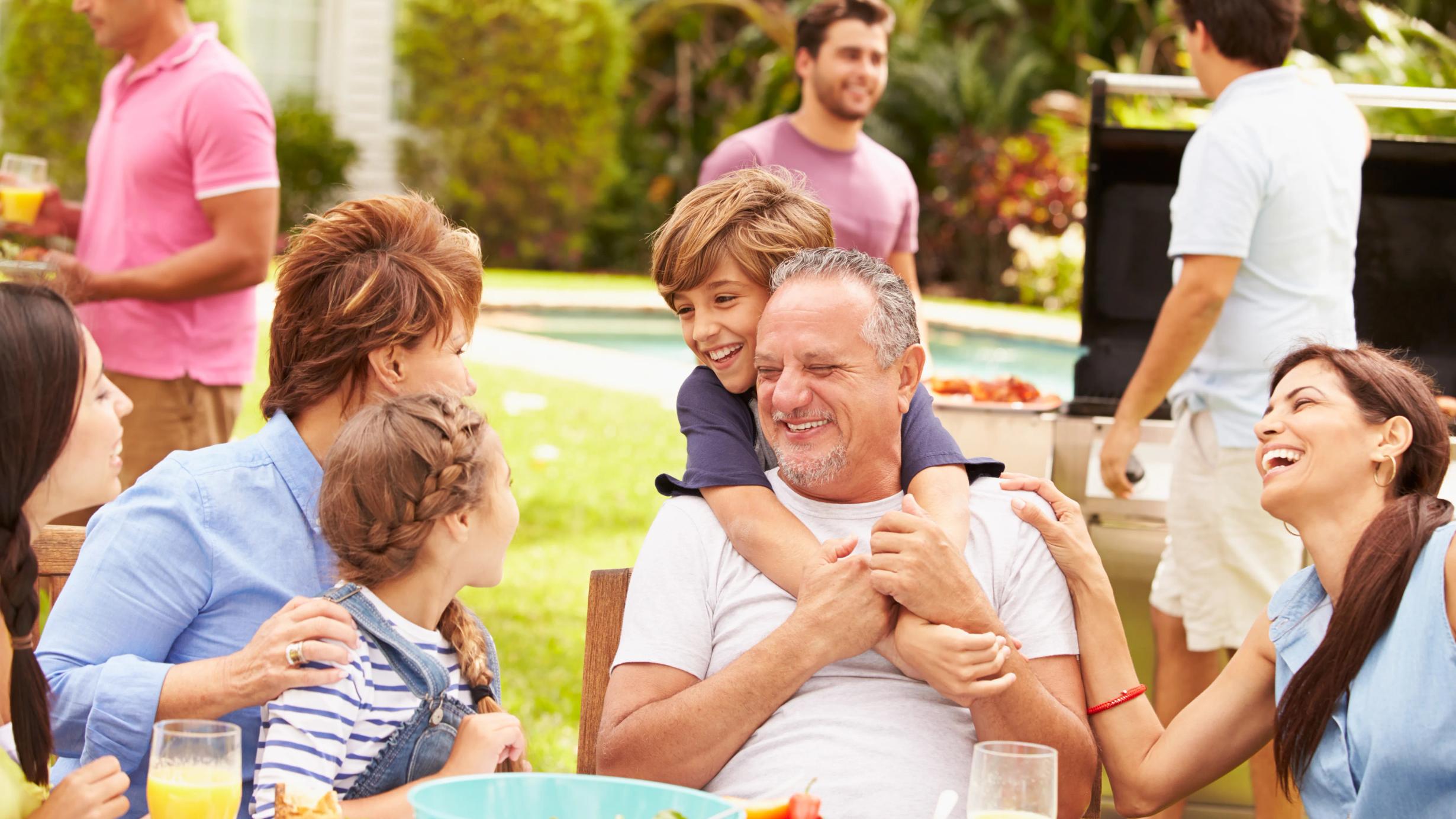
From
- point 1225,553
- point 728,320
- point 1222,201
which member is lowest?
point 1225,553

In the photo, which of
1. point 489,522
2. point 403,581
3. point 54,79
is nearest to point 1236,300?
point 489,522

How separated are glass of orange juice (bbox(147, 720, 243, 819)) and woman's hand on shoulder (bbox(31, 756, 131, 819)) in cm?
6

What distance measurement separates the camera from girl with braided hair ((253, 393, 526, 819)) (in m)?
2.04

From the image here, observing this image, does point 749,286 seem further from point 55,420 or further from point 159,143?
point 159,143

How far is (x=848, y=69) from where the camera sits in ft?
17.7

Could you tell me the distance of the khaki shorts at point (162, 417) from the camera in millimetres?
4289

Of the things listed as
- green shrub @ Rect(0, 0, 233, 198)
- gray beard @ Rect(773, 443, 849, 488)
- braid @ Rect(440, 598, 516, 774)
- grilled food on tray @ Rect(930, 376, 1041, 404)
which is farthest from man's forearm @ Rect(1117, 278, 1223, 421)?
green shrub @ Rect(0, 0, 233, 198)

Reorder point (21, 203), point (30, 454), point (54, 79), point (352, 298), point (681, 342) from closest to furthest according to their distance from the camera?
point (30, 454)
point (352, 298)
point (21, 203)
point (681, 342)
point (54, 79)

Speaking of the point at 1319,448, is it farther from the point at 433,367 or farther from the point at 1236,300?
the point at 1236,300

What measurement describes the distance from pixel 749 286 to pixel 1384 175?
2944 millimetres

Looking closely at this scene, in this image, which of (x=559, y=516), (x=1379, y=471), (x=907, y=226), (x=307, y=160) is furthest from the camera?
(x=307, y=160)

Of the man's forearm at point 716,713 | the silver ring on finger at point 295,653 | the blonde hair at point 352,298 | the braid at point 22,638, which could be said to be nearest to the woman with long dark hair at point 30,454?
the braid at point 22,638

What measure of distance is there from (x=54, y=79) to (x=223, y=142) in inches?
540

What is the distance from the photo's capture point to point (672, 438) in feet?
31.9
